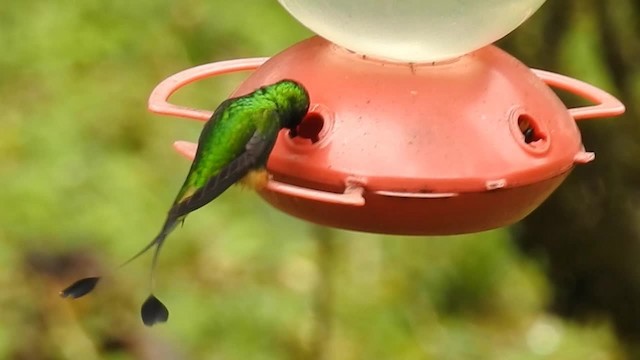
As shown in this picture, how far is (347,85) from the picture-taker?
1313 mm

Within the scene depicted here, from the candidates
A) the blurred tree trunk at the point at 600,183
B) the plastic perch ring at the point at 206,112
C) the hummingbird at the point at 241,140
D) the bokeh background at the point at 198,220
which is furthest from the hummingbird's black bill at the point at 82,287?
the blurred tree trunk at the point at 600,183

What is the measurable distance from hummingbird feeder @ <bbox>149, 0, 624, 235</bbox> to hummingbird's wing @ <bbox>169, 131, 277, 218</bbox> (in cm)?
4

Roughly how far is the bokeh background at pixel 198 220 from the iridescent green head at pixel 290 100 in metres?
1.25

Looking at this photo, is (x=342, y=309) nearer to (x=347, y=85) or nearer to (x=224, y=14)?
(x=224, y=14)

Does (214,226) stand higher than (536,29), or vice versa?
(536,29)

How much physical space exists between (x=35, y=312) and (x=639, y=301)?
1471 mm

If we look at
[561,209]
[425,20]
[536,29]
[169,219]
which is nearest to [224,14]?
[536,29]

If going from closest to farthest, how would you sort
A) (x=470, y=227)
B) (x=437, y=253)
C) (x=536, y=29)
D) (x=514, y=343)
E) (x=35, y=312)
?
(x=470, y=227) → (x=536, y=29) → (x=35, y=312) → (x=437, y=253) → (x=514, y=343)

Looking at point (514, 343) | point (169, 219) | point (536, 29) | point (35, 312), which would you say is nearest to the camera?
point (169, 219)

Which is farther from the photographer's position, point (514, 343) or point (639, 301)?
point (514, 343)

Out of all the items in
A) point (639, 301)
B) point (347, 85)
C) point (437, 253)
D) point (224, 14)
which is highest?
point (347, 85)

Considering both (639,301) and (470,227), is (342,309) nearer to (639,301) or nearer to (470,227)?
(639,301)

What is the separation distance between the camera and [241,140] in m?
1.23

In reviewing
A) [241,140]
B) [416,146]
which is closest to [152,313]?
[241,140]
